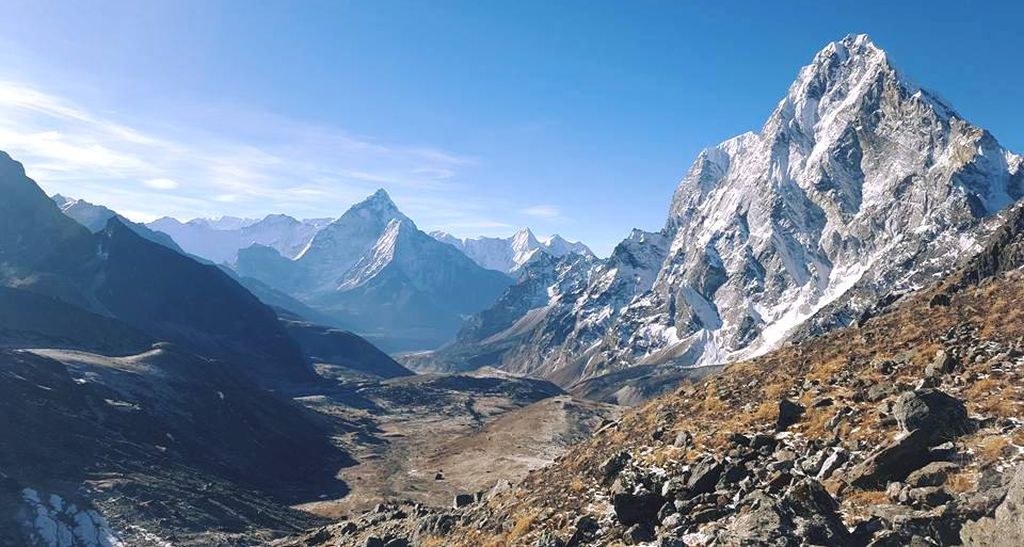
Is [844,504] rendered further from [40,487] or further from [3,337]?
[3,337]

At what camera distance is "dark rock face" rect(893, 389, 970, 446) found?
18625mm

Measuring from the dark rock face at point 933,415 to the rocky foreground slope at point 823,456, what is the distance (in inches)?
A: 2.0

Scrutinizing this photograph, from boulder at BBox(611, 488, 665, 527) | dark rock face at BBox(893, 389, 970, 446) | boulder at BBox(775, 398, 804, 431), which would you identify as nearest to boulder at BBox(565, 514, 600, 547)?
boulder at BBox(611, 488, 665, 527)

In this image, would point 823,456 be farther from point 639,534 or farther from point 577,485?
point 577,485

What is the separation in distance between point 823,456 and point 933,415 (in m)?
3.65

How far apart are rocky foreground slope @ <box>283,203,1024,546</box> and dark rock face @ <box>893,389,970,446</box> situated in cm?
5

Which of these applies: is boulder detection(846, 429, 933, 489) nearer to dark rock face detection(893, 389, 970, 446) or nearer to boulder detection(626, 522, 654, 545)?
dark rock face detection(893, 389, 970, 446)

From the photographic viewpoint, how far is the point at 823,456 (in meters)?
21.0

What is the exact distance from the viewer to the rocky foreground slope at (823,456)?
16.1m

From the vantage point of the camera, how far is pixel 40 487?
79375 millimetres

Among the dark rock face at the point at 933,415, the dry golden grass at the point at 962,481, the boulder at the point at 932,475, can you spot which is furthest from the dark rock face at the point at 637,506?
the dry golden grass at the point at 962,481

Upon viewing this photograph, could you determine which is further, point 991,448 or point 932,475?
point 991,448

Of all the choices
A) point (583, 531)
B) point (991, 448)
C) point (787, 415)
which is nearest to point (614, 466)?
point (583, 531)

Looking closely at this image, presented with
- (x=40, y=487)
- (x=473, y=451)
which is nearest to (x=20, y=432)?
(x=40, y=487)
